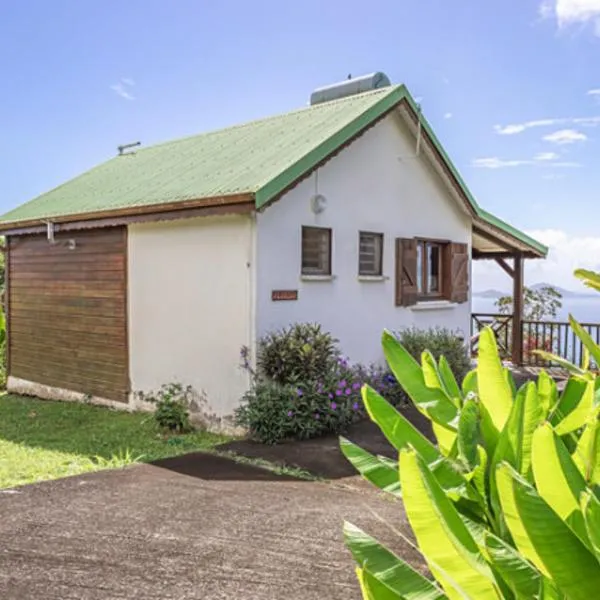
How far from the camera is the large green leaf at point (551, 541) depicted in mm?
1017

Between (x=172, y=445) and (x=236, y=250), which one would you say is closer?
(x=172, y=445)

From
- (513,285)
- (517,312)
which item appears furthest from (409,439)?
(513,285)

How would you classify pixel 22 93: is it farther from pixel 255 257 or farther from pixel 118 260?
pixel 255 257

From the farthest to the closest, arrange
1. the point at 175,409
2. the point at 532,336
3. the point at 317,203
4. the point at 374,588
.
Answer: the point at 532,336 → the point at 317,203 → the point at 175,409 → the point at 374,588

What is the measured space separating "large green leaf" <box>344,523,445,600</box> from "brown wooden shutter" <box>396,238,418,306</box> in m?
8.97

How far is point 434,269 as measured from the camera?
11.9m

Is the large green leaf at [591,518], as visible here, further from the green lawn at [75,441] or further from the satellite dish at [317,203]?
the satellite dish at [317,203]

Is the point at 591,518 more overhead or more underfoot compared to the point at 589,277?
more underfoot

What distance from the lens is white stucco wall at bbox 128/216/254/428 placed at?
804 cm

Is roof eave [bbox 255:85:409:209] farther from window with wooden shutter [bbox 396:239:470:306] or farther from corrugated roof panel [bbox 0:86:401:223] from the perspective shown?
window with wooden shutter [bbox 396:239:470:306]

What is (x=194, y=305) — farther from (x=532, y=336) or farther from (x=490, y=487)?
(x=532, y=336)

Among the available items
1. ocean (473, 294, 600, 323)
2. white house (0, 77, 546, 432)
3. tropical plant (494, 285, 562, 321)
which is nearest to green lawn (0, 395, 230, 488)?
white house (0, 77, 546, 432)

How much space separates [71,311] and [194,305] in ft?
10.9

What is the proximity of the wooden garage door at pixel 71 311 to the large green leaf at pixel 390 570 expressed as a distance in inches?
342
